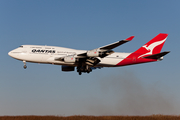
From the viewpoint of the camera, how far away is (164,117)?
31.2m

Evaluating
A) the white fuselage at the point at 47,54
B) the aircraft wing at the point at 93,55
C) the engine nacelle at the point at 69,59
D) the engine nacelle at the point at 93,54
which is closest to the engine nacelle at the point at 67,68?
the white fuselage at the point at 47,54

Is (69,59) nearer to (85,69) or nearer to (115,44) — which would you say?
(85,69)

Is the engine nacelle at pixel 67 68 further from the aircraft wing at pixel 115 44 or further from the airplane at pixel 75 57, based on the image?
the aircraft wing at pixel 115 44

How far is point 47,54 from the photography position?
131 ft

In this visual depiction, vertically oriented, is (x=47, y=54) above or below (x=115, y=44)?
below

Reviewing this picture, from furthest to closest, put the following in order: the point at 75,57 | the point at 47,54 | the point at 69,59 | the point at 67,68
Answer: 1. the point at 67,68
2. the point at 47,54
3. the point at 75,57
4. the point at 69,59

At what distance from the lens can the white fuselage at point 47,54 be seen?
39875 mm

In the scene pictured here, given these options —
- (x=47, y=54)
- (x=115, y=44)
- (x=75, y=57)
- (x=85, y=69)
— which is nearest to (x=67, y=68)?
(x=85, y=69)

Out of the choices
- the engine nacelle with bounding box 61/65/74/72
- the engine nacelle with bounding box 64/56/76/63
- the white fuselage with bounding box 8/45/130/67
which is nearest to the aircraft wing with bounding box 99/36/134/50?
the engine nacelle with bounding box 64/56/76/63

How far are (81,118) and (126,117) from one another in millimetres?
5379

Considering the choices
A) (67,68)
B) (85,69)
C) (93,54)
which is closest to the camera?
(93,54)

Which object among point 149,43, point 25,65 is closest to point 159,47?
point 149,43

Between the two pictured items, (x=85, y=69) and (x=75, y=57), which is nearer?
(x=75, y=57)

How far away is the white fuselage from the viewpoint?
39.9 m
